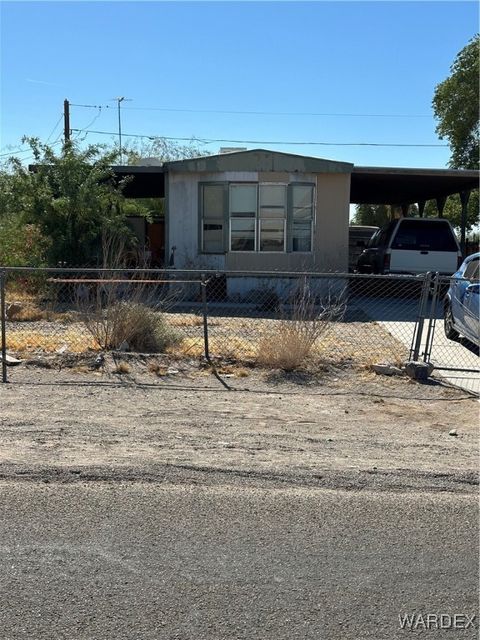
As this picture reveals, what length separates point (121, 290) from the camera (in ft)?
29.8

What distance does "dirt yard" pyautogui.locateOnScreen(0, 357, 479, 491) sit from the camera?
493 centimetres

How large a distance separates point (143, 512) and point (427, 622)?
6.21ft

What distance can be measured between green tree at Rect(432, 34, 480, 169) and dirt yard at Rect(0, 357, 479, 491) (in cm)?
2505

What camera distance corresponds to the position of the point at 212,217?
633 inches

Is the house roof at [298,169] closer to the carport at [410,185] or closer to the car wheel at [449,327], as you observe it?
the carport at [410,185]

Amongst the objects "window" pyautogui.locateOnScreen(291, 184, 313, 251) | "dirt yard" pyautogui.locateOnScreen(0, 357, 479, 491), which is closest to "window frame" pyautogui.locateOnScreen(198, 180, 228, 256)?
"window" pyautogui.locateOnScreen(291, 184, 313, 251)

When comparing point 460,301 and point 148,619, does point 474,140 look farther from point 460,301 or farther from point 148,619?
point 148,619

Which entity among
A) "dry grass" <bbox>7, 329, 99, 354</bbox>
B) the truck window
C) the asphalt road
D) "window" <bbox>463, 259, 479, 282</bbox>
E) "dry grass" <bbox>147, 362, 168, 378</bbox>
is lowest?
the asphalt road

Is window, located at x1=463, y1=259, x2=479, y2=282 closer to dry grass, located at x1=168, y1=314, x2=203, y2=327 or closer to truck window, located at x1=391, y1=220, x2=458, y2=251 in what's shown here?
dry grass, located at x1=168, y1=314, x2=203, y2=327

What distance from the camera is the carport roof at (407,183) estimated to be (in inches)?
630

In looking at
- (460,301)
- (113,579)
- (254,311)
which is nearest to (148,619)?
(113,579)

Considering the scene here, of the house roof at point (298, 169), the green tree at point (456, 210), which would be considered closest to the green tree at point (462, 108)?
the green tree at point (456, 210)

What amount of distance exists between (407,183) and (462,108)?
13.7 m

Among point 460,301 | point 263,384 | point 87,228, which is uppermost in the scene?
point 87,228
